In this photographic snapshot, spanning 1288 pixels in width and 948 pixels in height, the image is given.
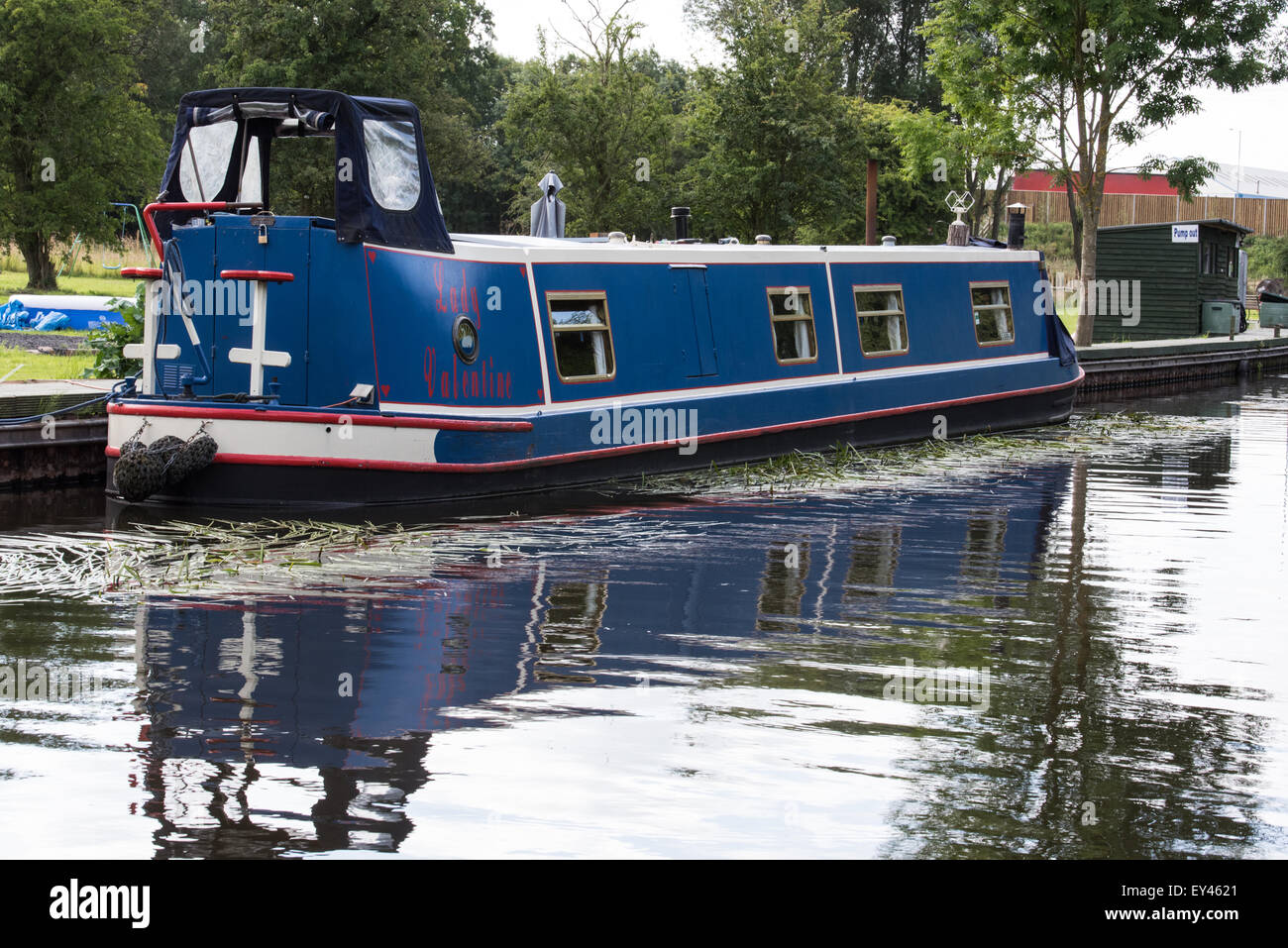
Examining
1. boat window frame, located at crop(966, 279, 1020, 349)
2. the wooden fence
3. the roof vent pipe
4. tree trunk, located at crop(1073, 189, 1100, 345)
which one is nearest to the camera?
the roof vent pipe

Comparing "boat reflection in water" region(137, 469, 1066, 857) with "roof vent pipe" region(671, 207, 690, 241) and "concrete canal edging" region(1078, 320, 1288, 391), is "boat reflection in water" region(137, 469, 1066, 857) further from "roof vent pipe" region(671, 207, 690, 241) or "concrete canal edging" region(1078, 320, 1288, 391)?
"concrete canal edging" region(1078, 320, 1288, 391)

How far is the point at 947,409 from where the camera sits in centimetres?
1620

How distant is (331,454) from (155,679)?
4302 millimetres

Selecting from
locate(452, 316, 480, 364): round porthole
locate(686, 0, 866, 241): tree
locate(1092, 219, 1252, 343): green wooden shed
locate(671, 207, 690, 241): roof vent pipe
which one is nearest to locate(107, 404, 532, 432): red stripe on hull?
locate(452, 316, 480, 364): round porthole

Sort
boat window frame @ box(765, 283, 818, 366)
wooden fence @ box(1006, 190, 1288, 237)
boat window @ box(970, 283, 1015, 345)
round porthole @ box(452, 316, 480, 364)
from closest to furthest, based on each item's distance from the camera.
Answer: round porthole @ box(452, 316, 480, 364) < boat window frame @ box(765, 283, 818, 366) < boat window @ box(970, 283, 1015, 345) < wooden fence @ box(1006, 190, 1288, 237)

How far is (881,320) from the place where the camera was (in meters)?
15.6

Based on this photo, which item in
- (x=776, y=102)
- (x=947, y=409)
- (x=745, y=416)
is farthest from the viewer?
(x=776, y=102)

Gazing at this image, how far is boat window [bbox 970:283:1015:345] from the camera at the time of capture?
1689 cm

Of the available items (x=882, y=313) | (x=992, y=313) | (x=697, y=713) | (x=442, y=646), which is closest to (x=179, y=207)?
(x=442, y=646)

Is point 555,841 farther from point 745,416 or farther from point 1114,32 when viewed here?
point 1114,32

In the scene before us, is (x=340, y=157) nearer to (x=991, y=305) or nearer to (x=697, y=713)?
(x=697, y=713)

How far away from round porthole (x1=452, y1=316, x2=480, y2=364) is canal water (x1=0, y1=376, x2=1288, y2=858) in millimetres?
1344
